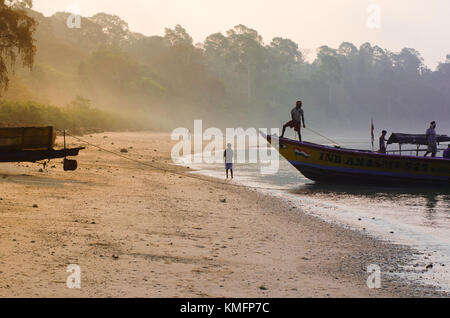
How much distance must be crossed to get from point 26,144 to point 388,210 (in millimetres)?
10758

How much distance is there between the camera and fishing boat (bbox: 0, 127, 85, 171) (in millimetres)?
12594

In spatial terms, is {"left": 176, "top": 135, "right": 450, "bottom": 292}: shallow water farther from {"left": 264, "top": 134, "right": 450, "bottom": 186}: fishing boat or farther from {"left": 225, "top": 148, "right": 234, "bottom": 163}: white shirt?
{"left": 225, "top": 148, "right": 234, "bottom": 163}: white shirt

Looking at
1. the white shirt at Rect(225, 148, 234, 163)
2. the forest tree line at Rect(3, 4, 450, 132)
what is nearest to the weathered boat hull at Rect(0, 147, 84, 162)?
the white shirt at Rect(225, 148, 234, 163)

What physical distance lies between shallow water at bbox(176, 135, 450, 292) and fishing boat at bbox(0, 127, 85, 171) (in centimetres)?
749

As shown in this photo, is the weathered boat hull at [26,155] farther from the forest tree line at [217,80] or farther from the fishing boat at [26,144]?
the forest tree line at [217,80]

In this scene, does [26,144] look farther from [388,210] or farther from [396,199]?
[396,199]

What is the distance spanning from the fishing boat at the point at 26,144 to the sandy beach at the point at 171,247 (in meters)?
0.74

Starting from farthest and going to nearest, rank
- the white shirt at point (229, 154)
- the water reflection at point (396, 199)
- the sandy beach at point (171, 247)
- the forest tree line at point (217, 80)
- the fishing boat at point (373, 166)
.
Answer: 1. the forest tree line at point (217, 80)
2. the white shirt at point (229, 154)
3. the fishing boat at point (373, 166)
4. the water reflection at point (396, 199)
5. the sandy beach at point (171, 247)

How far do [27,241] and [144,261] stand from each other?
6.58 ft

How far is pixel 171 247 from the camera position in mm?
7945

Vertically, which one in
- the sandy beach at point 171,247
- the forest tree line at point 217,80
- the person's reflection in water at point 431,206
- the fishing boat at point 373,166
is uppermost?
the forest tree line at point 217,80

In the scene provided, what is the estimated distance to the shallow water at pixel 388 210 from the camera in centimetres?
861

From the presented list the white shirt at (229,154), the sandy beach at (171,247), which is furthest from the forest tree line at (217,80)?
the sandy beach at (171,247)

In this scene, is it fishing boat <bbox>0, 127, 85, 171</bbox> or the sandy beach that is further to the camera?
fishing boat <bbox>0, 127, 85, 171</bbox>
